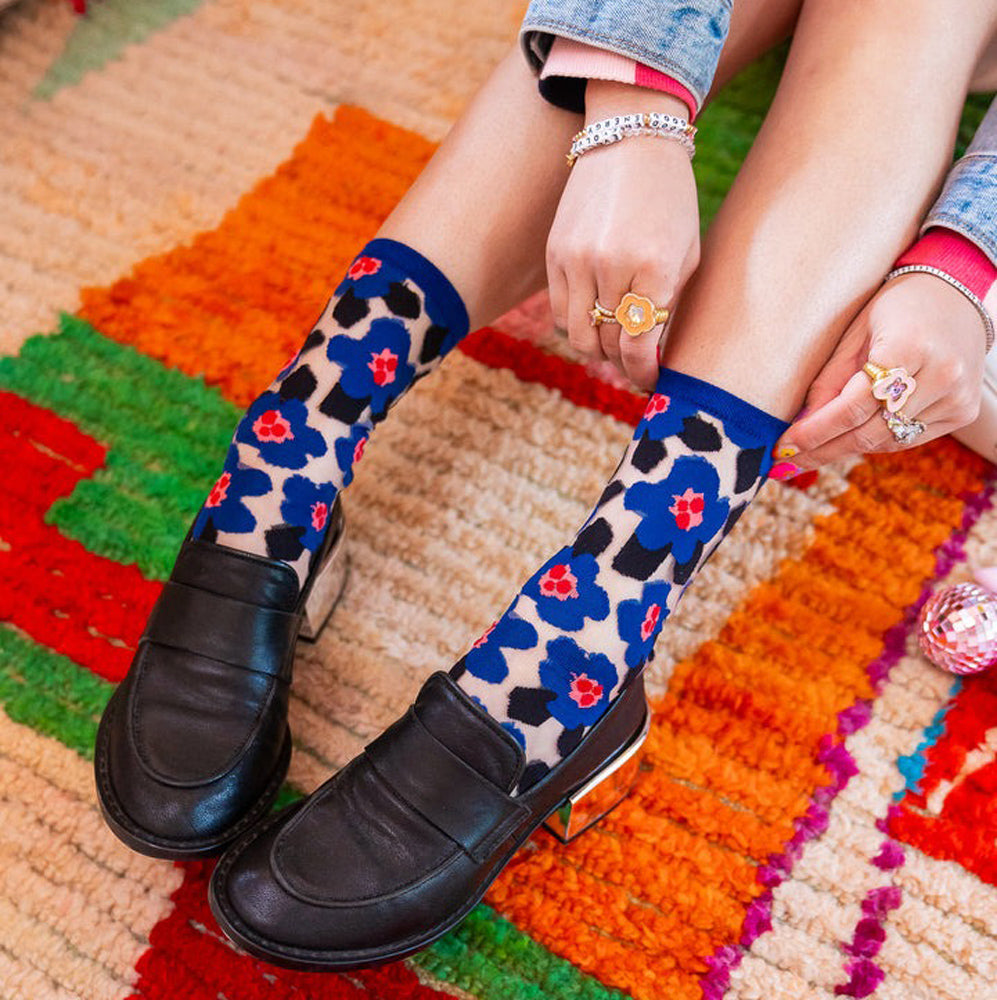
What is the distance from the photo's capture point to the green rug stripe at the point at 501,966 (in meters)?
0.65

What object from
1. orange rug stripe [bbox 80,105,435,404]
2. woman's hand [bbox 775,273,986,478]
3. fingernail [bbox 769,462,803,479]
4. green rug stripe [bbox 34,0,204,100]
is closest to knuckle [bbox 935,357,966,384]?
woman's hand [bbox 775,273,986,478]

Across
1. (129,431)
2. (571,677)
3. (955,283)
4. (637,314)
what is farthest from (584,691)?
(129,431)

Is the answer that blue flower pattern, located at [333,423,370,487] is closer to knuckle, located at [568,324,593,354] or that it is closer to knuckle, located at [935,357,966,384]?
knuckle, located at [568,324,593,354]

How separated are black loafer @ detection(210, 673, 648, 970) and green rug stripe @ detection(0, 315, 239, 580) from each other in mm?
268

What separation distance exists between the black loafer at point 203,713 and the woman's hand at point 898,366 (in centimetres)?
34

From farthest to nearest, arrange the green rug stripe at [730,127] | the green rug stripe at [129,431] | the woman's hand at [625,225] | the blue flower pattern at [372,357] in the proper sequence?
the green rug stripe at [730,127]
the green rug stripe at [129,431]
the blue flower pattern at [372,357]
the woman's hand at [625,225]

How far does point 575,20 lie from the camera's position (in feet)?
1.91

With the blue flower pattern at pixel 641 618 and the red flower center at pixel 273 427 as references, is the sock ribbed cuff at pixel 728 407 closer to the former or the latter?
the blue flower pattern at pixel 641 618

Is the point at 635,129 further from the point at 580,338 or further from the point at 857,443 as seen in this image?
the point at 857,443

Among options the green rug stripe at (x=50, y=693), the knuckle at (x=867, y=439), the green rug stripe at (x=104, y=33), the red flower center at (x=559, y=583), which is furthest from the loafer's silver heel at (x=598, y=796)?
the green rug stripe at (x=104, y=33)

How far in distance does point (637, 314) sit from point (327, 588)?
31 centimetres

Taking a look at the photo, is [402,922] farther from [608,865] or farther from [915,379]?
[915,379]

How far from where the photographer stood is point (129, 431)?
→ 852 millimetres

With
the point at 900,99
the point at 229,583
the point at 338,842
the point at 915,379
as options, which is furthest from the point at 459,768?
the point at 900,99
